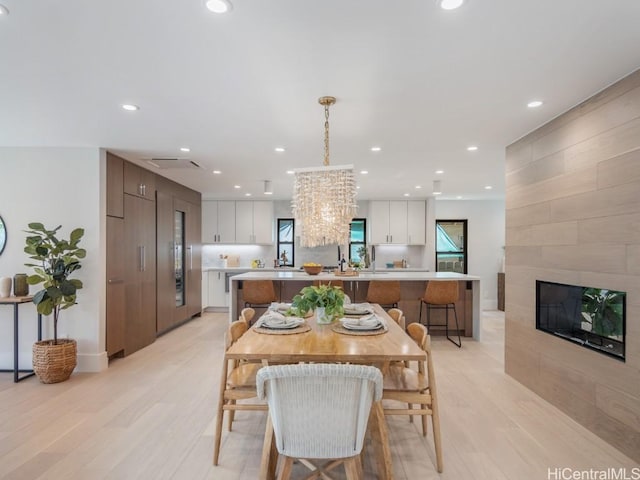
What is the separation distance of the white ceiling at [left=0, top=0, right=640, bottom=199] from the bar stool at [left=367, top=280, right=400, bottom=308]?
2031 mm

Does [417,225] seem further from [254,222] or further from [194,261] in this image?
[194,261]

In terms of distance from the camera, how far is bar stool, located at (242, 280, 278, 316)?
17.2 feet

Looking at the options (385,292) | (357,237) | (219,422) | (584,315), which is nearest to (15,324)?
(219,422)

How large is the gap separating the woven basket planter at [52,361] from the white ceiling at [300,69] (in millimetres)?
2081

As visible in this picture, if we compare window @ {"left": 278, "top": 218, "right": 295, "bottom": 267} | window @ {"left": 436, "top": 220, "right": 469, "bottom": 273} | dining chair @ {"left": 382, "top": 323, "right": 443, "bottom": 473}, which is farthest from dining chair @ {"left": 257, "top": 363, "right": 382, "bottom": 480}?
window @ {"left": 436, "top": 220, "right": 469, "bottom": 273}

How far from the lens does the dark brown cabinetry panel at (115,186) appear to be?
171 inches

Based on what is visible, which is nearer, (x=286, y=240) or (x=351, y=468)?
(x=351, y=468)

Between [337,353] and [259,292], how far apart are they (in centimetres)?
324

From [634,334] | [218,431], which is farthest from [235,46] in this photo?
[634,334]

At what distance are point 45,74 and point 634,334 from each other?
407cm

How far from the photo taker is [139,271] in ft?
16.3

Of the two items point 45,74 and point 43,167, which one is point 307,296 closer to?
point 45,74

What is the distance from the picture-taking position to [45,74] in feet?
7.97

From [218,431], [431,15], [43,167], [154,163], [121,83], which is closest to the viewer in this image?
[431,15]
